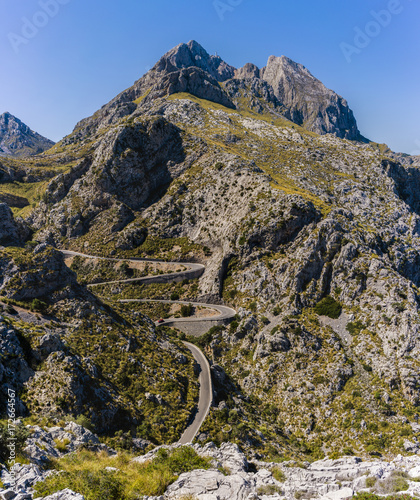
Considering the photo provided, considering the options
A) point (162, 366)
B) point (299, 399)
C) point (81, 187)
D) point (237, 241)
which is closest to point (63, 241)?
point (81, 187)

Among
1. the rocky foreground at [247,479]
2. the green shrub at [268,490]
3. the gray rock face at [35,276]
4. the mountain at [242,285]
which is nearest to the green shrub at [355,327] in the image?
the mountain at [242,285]

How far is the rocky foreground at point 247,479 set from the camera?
16.5 m

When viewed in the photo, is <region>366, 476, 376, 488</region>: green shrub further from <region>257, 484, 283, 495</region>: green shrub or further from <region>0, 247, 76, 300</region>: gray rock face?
<region>0, 247, 76, 300</region>: gray rock face

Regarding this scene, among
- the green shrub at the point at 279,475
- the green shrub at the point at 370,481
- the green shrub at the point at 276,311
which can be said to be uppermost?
the green shrub at the point at 276,311

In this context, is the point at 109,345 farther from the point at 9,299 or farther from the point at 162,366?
the point at 9,299

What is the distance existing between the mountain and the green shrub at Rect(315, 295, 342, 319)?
404mm

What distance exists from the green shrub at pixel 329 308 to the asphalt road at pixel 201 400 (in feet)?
102

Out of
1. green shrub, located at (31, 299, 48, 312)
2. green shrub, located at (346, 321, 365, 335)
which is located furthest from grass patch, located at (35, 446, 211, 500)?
green shrub, located at (346, 321, 365, 335)

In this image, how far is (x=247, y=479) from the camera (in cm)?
2141

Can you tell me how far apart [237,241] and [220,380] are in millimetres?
48261

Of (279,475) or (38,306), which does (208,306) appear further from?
(279,475)

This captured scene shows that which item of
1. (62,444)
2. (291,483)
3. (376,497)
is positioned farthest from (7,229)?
(376,497)

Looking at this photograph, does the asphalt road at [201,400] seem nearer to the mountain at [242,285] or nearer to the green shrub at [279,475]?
the mountain at [242,285]

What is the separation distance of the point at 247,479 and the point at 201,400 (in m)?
29.4
